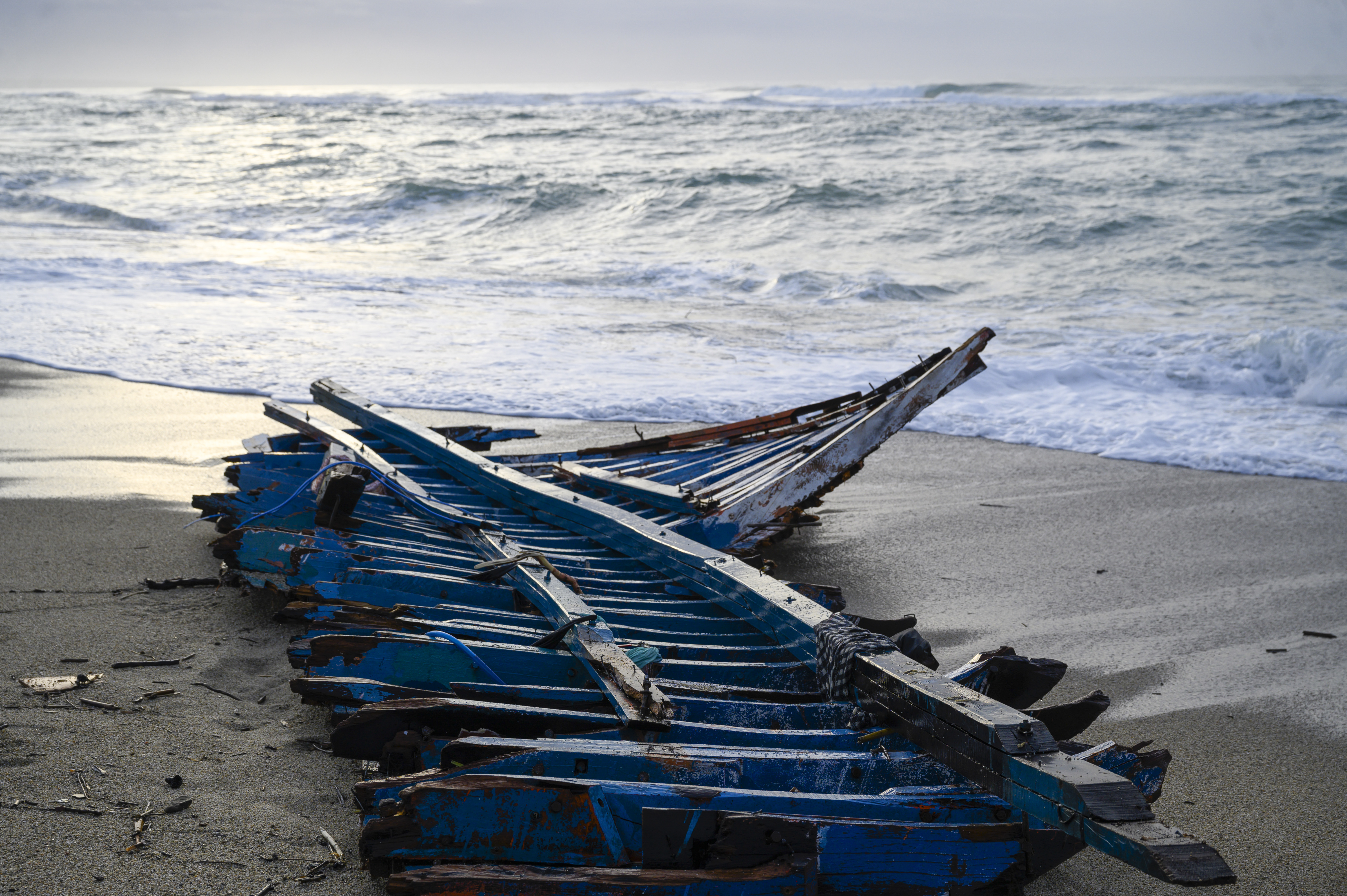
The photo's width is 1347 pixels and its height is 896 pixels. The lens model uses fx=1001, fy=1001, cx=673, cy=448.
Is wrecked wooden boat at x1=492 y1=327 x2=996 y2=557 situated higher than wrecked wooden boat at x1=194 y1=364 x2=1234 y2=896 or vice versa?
wrecked wooden boat at x1=492 y1=327 x2=996 y2=557

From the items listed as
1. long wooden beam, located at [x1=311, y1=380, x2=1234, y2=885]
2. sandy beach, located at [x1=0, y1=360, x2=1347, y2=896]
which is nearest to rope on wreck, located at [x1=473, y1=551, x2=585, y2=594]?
long wooden beam, located at [x1=311, y1=380, x2=1234, y2=885]

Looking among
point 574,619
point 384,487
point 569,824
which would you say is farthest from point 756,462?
point 569,824

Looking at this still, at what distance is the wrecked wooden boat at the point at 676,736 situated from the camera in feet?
6.27

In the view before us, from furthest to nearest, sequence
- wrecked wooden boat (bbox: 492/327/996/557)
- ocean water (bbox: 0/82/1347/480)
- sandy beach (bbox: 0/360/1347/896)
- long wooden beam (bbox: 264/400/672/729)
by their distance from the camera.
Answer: ocean water (bbox: 0/82/1347/480) < wrecked wooden boat (bbox: 492/327/996/557) < sandy beach (bbox: 0/360/1347/896) < long wooden beam (bbox: 264/400/672/729)

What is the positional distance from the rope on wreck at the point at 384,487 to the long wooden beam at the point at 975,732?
0.58m

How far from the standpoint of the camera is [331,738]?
2.32m

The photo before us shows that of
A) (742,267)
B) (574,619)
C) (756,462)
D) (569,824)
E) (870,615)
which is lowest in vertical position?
(870,615)

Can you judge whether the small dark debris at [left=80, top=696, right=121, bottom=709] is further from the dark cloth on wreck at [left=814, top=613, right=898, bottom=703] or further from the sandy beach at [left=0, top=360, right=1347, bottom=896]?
the dark cloth on wreck at [left=814, top=613, right=898, bottom=703]

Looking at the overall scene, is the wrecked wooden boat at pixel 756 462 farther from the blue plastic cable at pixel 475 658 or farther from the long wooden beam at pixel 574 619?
the blue plastic cable at pixel 475 658

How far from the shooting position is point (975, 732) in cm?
205

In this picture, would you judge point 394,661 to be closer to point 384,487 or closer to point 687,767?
point 687,767

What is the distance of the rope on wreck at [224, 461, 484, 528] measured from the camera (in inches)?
158

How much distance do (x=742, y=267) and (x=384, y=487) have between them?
1156 centimetres

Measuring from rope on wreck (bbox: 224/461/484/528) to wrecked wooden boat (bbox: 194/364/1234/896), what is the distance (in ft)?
0.87
